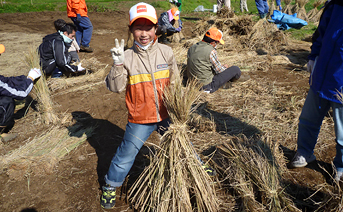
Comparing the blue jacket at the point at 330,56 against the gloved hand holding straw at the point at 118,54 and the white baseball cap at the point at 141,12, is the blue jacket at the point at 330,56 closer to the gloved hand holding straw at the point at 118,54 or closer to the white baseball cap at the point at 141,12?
the white baseball cap at the point at 141,12

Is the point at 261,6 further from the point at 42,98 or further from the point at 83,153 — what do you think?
the point at 83,153

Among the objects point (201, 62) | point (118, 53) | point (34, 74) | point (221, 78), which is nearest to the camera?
point (118, 53)

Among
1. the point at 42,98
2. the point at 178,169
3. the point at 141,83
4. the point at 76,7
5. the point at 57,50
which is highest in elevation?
the point at 76,7

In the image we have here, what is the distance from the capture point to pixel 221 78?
4.33 meters

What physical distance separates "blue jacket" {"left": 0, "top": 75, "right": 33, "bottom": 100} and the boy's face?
2.06 metres

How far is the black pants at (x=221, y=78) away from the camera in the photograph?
14.0ft

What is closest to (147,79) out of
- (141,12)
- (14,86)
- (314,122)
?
(141,12)

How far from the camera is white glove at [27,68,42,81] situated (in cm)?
328

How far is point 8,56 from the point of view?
6.17 m

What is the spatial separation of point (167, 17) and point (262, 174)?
6.06 m

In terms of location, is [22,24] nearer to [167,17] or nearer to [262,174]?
[167,17]

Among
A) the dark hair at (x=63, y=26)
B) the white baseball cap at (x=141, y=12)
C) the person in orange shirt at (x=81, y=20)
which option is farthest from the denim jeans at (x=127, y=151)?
the person in orange shirt at (x=81, y=20)

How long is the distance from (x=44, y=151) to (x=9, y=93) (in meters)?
0.99

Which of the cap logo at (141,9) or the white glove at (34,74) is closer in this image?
the cap logo at (141,9)
